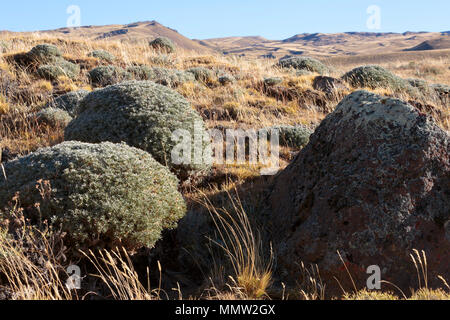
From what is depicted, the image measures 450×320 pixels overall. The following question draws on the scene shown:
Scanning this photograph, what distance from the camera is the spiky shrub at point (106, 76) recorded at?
11.4 m

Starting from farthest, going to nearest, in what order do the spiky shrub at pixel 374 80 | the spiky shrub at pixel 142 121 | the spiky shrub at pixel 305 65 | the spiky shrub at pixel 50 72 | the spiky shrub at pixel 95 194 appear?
the spiky shrub at pixel 305 65, the spiky shrub at pixel 374 80, the spiky shrub at pixel 50 72, the spiky shrub at pixel 142 121, the spiky shrub at pixel 95 194

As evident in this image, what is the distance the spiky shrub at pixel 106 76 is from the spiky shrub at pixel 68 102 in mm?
1575

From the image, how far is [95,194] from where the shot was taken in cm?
405

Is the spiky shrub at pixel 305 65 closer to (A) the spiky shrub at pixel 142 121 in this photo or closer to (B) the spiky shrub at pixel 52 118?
(B) the spiky shrub at pixel 52 118

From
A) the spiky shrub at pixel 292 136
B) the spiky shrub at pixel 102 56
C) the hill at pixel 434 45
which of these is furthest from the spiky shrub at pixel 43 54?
the hill at pixel 434 45

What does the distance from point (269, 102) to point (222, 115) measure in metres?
1.76

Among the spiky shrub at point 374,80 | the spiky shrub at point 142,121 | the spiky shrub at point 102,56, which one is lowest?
the spiky shrub at point 142,121

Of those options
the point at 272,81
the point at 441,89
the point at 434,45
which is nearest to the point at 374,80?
the point at 441,89

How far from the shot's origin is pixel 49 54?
42.4ft

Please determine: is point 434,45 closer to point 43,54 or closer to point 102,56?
point 102,56

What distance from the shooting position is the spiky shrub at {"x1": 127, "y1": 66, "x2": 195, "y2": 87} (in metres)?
11.3
